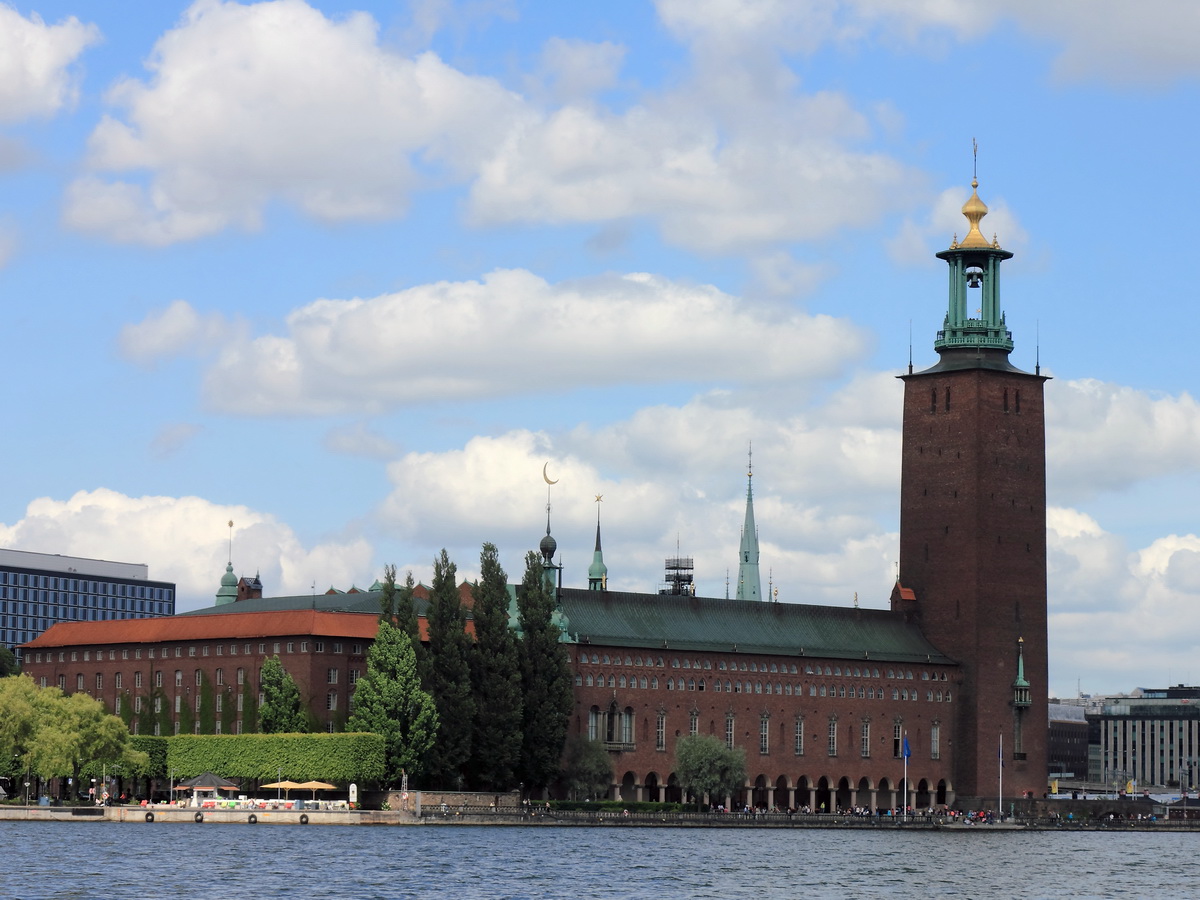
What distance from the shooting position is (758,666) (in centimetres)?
14200

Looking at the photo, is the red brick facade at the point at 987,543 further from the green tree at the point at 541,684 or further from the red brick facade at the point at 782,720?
the green tree at the point at 541,684

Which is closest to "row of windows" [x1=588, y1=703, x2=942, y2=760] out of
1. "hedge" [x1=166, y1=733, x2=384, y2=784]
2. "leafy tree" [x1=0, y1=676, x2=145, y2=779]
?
"hedge" [x1=166, y1=733, x2=384, y2=784]

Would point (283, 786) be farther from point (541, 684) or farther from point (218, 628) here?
point (218, 628)

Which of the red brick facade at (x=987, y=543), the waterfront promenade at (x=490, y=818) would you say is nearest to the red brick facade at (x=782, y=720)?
the red brick facade at (x=987, y=543)

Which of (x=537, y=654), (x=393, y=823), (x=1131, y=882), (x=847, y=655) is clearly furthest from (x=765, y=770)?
(x=1131, y=882)

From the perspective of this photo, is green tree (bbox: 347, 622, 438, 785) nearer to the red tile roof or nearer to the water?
the water

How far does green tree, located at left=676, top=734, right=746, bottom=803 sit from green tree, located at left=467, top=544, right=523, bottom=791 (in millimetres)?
13834

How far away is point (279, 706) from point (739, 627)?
107ft

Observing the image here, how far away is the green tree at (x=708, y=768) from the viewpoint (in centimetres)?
12988

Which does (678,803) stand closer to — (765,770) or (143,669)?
(765,770)

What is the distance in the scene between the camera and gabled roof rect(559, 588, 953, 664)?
452ft

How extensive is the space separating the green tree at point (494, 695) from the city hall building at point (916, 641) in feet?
59.4

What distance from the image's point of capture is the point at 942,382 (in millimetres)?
144875

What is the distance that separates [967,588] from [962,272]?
1896cm
